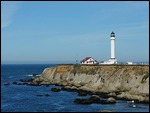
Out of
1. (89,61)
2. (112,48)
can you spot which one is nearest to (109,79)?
(112,48)

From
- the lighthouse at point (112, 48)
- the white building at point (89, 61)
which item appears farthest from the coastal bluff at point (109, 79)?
the white building at point (89, 61)

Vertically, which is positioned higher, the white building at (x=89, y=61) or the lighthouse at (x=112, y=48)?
the lighthouse at (x=112, y=48)

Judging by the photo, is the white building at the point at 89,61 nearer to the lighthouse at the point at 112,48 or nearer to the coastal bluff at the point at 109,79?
the coastal bluff at the point at 109,79

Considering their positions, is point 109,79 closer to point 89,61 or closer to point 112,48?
point 112,48

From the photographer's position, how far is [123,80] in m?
74.8

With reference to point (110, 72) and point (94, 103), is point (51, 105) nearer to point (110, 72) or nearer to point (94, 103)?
point (94, 103)

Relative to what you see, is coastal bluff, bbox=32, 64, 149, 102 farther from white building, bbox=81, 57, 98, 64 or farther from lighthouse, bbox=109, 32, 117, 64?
white building, bbox=81, 57, 98, 64

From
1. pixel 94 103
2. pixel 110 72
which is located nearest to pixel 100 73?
pixel 110 72

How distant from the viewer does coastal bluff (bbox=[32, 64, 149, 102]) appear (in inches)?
2594

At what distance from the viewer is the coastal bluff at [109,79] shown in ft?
216

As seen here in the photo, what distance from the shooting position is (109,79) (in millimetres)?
78312

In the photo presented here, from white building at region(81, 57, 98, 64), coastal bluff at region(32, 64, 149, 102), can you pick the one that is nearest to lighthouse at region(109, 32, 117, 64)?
coastal bluff at region(32, 64, 149, 102)

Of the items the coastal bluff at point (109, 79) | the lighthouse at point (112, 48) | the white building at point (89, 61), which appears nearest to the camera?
the coastal bluff at point (109, 79)

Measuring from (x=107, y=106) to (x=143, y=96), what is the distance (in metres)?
8.73
